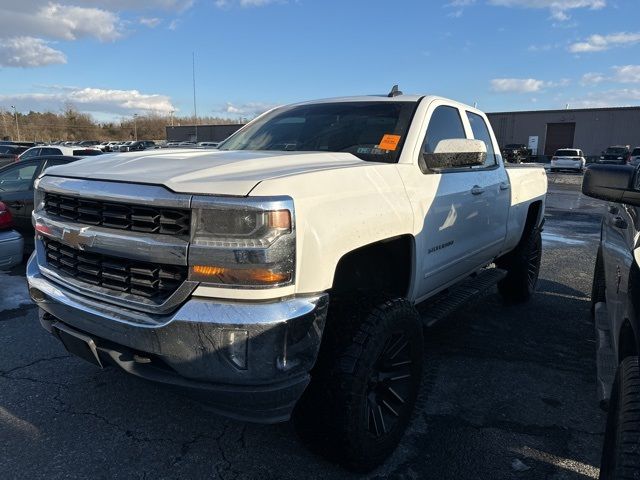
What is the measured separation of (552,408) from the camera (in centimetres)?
331

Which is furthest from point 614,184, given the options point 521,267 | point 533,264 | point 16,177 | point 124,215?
point 16,177

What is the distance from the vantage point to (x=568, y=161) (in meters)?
33.0

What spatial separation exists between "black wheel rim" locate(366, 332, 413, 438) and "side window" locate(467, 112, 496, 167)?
219 cm

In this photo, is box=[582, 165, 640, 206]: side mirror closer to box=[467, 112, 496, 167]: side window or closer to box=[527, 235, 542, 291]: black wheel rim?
box=[467, 112, 496, 167]: side window

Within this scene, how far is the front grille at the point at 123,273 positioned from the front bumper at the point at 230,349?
11 centimetres

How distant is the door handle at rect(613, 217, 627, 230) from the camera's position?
269cm

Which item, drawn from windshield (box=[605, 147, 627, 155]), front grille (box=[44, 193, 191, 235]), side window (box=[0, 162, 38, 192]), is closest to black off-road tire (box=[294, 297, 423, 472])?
front grille (box=[44, 193, 191, 235])

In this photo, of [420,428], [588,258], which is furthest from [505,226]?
[588,258]

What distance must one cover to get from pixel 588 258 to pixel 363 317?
6.87 meters

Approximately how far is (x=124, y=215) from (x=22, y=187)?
19.4 ft

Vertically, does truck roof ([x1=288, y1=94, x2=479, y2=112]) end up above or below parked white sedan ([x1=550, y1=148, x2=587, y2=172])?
above

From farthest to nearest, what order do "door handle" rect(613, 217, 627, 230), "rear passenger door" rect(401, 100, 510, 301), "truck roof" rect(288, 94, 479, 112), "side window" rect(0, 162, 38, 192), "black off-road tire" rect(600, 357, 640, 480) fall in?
"side window" rect(0, 162, 38, 192) → "truck roof" rect(288, 94, 479, 112) → "rear passenger door" rect(401, 100, 510, 301) → "door handle" rect(613, 217, 627, 230) → "black off-road tire" rect(600, 357, 640, 480)

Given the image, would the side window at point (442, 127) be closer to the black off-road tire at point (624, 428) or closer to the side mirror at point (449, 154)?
the side mirror at point (449, 154)

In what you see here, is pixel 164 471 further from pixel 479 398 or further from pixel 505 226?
pixel 505 226
